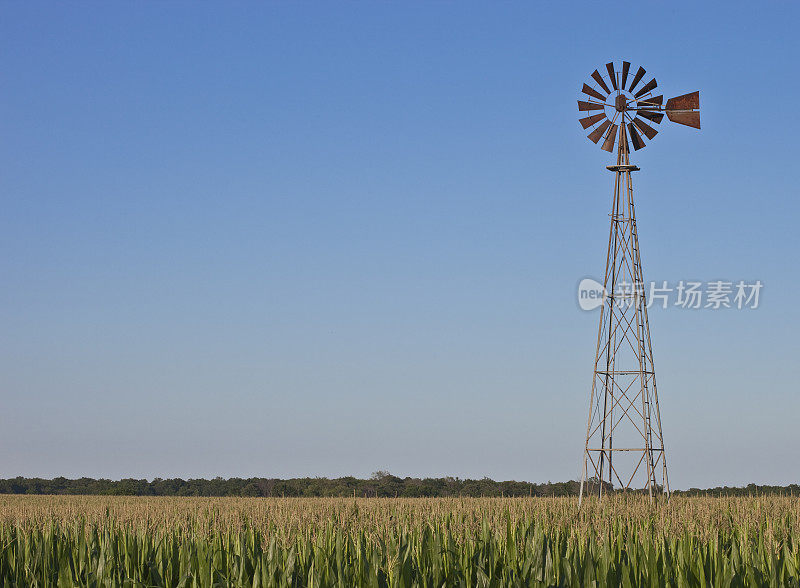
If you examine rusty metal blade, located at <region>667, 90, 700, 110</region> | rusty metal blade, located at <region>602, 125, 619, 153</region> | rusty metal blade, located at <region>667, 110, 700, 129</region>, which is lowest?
rusty metal blade, located at <region>602, 125, 619, 153</region>

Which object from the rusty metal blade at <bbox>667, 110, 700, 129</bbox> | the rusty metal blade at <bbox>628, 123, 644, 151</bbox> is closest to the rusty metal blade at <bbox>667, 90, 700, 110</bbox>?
the rusty metal blade at <bbox>667, 110, 700, 129</bbox>

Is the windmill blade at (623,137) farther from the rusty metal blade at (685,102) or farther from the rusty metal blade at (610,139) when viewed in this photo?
the rusty metal blade at (685,102)

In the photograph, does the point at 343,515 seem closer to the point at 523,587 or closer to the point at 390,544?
the point at 390,544

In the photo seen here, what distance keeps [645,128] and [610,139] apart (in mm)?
1255

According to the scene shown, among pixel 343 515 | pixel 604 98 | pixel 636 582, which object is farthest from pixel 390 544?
pixel 604 98

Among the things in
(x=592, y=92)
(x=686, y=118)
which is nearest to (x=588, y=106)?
(x=592, y=92)

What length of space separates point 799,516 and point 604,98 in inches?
607

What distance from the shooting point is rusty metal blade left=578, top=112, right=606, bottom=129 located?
3172 cm

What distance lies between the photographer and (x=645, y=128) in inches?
1235

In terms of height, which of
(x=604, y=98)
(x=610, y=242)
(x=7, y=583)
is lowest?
(x=7, y=583)

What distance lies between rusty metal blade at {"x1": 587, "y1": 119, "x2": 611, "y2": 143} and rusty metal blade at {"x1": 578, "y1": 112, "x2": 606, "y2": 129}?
0.25 m

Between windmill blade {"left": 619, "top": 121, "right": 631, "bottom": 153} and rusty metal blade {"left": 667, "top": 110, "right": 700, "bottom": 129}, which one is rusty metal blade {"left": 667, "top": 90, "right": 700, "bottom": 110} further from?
windmill blade {"left": 619, "top": 121, "right": 631, "bottom": 153}

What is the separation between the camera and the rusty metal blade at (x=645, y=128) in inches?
1232

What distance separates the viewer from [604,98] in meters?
31.7
